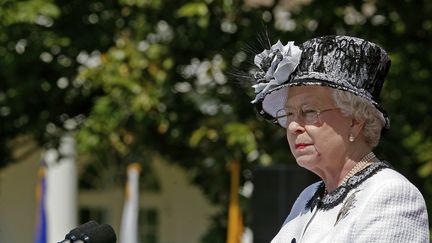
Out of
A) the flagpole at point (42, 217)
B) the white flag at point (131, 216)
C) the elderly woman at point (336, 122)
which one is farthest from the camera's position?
the flagpole at point (42, 217)

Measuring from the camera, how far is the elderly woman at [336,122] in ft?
10.1

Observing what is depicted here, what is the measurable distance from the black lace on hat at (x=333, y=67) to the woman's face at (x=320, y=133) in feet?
0.18

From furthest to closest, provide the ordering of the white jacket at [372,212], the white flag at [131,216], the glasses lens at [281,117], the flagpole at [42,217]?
1. the flagpole at [42,217]
2. the white flag at [131,216]
3. the glasses lens at [281,117]
4. the white jacket at [372,212]

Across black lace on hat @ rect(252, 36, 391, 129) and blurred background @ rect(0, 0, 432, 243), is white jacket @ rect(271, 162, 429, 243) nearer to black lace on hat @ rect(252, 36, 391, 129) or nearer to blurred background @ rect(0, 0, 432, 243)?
black lace on hat @ rect(252, 36, 391, 129)

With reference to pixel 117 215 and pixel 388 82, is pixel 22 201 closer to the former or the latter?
pixel 117 215

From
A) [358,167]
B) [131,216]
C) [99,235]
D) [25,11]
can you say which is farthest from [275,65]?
[131,216]

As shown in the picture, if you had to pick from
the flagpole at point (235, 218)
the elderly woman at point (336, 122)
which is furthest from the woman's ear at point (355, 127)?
the flagpole at point (235, 218)

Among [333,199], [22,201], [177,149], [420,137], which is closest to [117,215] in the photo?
[22,201]

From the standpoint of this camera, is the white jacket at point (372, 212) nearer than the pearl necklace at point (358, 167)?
Yes

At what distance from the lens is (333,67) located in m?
3.15

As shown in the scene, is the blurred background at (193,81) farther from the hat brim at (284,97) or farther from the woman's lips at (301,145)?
the woman's lips at (301,145)

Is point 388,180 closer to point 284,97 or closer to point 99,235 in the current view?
point 284,97

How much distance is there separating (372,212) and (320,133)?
0.29m

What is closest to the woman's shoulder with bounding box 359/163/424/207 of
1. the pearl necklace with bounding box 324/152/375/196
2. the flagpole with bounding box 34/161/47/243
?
the pearl necklace with bounding box 324/152/375/196
